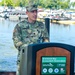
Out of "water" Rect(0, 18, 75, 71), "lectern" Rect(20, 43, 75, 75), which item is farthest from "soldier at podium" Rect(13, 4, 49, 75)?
"water" Rect(0, 18, 75, 71)

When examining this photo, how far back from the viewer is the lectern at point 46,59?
2.80 metres

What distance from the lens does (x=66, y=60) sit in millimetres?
2852

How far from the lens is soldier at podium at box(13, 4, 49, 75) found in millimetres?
4070

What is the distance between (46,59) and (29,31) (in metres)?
1.37

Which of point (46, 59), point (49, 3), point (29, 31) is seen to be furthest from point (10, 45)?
point (49, 3)

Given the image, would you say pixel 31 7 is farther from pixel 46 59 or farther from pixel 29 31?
pixel 46 59

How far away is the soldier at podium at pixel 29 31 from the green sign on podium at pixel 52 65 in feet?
4.12

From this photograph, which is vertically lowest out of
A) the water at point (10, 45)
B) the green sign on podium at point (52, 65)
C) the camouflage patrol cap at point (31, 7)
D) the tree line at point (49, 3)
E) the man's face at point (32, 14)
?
the water at point (10, 45)

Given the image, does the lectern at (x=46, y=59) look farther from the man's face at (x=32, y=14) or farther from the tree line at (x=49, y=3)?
the tree line at (x=49, y=3)

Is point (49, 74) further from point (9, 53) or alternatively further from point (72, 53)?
point (9, 53)

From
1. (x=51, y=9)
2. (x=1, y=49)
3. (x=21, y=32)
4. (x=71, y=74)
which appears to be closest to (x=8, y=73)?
(x=21, y=32)

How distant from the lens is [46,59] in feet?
9.25

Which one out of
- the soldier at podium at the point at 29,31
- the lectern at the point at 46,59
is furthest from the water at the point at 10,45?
the lectern at the point at 46,59

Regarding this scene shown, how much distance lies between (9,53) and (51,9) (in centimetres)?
4738
